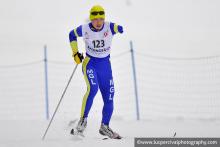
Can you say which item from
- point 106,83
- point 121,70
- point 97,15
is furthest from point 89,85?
point 121,70

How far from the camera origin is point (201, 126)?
357 inches

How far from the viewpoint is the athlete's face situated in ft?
22.6

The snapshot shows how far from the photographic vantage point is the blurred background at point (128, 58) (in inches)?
535

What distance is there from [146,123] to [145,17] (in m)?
18.2

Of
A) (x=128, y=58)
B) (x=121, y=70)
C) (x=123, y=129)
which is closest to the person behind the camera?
(x=123, y=129)

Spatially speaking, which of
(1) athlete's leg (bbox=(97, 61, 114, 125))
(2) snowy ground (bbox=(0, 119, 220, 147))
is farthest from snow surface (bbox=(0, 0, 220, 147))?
(1) athlete's leg (bbox=(97, 61, 114, 125))

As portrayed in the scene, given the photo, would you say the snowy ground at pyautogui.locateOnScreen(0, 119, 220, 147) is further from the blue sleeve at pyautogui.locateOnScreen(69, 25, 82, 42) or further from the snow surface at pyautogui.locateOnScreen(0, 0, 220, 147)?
the blue sleeve at pyautogui.locateOnScreen(69, 25, 82, 42)

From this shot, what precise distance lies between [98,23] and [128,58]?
14.6 metres

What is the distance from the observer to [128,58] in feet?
70.4

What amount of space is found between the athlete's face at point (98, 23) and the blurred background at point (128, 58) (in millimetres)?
3684

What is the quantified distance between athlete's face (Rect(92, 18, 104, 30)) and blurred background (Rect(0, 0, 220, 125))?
368 centimetres

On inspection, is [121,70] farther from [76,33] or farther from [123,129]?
[76,33]

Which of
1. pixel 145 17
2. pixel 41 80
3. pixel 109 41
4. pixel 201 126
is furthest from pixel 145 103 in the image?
pixel 145 17

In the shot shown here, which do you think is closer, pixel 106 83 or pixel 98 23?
pixel 98 23
